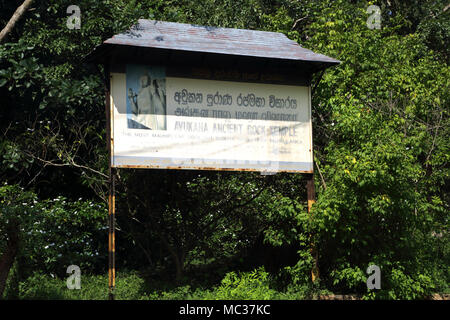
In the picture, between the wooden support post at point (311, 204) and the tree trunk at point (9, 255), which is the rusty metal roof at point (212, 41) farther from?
the tree trunk at point (9, 255)

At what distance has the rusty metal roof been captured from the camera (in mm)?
11484

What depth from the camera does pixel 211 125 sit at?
11891 millimetres

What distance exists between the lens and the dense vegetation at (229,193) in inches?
469

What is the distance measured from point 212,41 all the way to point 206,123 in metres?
1.69

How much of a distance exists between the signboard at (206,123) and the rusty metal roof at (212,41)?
0.57m

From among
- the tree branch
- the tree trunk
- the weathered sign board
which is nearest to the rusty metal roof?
the weathered sign board

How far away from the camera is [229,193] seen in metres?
14.9

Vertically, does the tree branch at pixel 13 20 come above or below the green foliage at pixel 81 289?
above

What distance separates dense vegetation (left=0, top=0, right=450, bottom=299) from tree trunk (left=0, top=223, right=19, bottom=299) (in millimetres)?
42

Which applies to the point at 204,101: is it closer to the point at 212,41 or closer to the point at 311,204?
the point at 212,41

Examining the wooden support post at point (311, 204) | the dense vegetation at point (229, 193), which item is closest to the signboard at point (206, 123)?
the wooden support post at point (311, 204)

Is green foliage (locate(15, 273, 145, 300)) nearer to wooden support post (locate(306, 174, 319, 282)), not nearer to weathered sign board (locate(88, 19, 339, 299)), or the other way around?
weathered sign board (locate(88, 19, 339, 299))

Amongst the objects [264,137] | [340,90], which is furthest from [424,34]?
[264,137]

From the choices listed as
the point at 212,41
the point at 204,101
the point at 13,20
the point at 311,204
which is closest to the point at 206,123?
the point at 204,101
